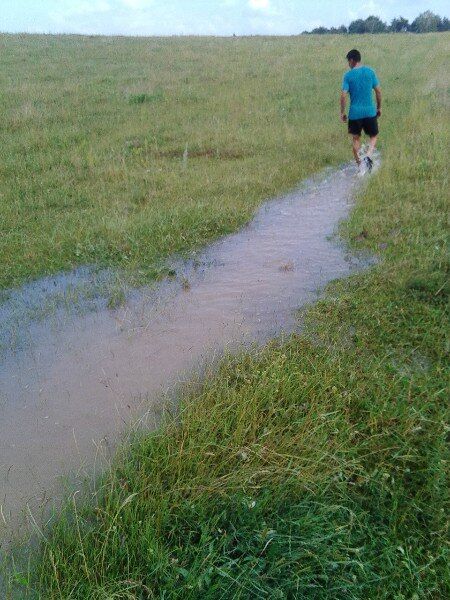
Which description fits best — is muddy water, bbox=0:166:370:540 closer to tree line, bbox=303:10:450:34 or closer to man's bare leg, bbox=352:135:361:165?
man's bare leg, bbox=352:135:361:165

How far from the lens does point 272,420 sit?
3492mm

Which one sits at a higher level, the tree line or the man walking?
the tree line

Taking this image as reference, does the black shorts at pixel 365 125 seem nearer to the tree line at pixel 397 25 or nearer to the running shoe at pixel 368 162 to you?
the running shoe at pixel 368 162

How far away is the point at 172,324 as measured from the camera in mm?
5141

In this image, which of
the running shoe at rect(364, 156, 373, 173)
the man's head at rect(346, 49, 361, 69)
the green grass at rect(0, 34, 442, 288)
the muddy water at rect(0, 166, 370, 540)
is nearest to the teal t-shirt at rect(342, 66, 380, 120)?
the man's head at rect(346, 49, 361, 69)

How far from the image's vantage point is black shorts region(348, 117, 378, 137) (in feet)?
33.0

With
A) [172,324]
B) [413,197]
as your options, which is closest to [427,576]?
[172,324]

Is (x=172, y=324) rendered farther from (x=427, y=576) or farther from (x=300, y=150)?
(x=300, y=150)

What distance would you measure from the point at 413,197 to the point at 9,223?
Answer: 19.2 ft

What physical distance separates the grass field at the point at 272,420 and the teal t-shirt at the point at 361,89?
97 cm

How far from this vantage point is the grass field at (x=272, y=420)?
2.60 metres

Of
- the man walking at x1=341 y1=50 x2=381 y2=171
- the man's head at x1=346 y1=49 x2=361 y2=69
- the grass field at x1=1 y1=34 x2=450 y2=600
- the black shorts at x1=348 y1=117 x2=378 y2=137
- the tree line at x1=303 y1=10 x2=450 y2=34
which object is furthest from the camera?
the tree line at x1=303 y1=10 x2=450 y2=34

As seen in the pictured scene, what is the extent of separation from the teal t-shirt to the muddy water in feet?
12.4

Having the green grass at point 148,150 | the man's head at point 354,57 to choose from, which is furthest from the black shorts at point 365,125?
the man's head at point 354,57
